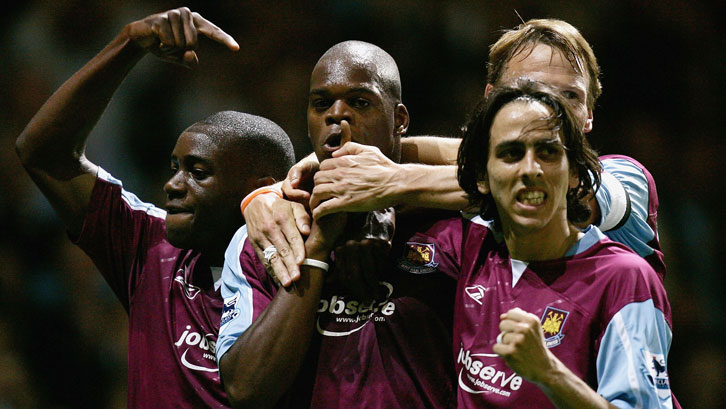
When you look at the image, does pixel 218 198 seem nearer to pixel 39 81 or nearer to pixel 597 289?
pixel 597 289

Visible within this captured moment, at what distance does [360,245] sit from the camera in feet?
8.05

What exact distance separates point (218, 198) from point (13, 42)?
3289 millimetres

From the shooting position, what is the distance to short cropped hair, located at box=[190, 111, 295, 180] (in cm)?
312

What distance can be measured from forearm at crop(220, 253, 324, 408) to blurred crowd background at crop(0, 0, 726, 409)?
280 centimetres

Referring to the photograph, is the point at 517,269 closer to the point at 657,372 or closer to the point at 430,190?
the point at 430,190

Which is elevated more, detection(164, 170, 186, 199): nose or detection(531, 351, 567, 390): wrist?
detection(531, 351, 567, 390): wrist

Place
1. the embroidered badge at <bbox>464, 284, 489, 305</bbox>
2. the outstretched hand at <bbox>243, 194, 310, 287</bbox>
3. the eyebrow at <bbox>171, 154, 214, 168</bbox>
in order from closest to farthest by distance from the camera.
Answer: the embroidered badge at <bbox>464, 284, 489, 305</bbox> → the outstretched hand at <bbox>243, 194, 310, 287</bbox> → the eyebrow at <bbox>171, 154, 214, 168</bbox>

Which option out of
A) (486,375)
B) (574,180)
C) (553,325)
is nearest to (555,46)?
(574,180)

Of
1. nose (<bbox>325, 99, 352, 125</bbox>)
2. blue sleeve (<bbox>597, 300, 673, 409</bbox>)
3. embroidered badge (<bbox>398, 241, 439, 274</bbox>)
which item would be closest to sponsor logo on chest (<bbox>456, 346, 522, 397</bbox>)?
blue sleeve (<bbox>597, 300, 673, 409</bbox>)

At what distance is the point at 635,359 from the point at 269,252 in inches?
42.6

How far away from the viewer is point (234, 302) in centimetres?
254

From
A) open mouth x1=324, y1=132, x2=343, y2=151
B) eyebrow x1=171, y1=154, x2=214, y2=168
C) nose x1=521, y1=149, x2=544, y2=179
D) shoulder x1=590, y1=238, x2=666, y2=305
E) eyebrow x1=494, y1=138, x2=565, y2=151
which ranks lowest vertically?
eyebrow x1=171, y1=154, x2=214, y2=168

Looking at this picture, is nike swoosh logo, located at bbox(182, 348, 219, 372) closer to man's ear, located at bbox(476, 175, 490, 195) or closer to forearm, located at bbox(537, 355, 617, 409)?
man's ear, located at bbox(476, 175, 490, 195)

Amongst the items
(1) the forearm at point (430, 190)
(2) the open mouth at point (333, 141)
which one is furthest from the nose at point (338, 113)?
(1) the forearm at point (430, 190)
